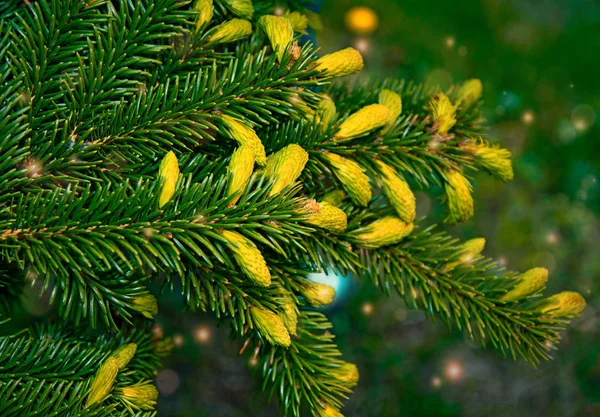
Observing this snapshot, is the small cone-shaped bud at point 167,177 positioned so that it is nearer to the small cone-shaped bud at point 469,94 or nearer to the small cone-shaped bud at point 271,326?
the small cone-shaped bud at point 271,326

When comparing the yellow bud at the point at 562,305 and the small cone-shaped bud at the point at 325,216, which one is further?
the yellow bud at the point at 562,305

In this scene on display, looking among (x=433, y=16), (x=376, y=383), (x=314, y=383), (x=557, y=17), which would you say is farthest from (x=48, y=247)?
(x=557, y=17)

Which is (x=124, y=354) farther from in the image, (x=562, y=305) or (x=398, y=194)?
(x=562, y=305)

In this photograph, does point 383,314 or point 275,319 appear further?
point 383,314

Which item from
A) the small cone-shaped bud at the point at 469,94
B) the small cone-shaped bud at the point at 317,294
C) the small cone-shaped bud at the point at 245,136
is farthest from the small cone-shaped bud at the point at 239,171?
the small cone-shaped bud at the point at 469,94

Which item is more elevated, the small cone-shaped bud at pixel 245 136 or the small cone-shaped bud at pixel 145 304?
the small cone-shaped bud at pixel 245 136

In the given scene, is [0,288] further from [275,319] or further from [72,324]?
[275,319]
